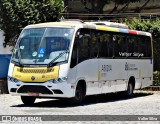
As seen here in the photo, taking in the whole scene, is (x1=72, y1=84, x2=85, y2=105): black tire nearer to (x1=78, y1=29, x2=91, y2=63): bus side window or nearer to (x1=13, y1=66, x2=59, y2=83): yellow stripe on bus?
(x1=78, y1=29, x2=91, y2=63): bus side window

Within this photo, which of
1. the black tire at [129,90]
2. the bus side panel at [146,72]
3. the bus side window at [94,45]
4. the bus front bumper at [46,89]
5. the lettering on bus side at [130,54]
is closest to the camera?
the bus front bumper at [46,89]

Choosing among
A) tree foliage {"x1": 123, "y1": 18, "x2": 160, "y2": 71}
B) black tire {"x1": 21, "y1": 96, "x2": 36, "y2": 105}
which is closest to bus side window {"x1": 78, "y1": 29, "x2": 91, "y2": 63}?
black tire {"x1": 21, "y1": 96, "x2": 36, "y2": 105}

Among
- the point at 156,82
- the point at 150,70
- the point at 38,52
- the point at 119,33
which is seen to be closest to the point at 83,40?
the point at 38,52

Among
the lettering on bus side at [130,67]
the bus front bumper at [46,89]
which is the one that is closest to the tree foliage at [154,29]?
the lettering on bus side at [130,67]

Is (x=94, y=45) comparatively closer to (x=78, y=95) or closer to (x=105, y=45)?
(x=105, y=45)

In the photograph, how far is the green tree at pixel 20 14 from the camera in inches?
978

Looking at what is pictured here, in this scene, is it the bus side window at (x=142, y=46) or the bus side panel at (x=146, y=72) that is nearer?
the bus side window at (x=142, y=46)

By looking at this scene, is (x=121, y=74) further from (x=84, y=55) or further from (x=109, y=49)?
(x=84, y=55)

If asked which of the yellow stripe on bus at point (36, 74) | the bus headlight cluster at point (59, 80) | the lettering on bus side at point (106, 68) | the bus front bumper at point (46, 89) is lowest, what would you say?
the bus front bumper at point (46, 89)

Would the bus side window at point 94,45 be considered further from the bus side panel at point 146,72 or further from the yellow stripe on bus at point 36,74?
the bus side panel at point 146,72

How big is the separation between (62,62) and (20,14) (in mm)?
9151

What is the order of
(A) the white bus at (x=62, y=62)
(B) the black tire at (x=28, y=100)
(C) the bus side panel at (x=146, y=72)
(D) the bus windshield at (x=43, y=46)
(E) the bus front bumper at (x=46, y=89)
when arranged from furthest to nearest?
(C) the bus side panel at (x=146, y=72) < (B) the black tire at (x=28, y=100) < (D) the bus windshield at (x=43, y=46) < (A) the white bus at (x=62, y=62) < (E) the bus front bumper at (x=46, y=89)

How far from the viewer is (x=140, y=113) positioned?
1473 centimetres

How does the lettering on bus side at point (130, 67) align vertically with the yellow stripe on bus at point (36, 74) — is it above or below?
above
